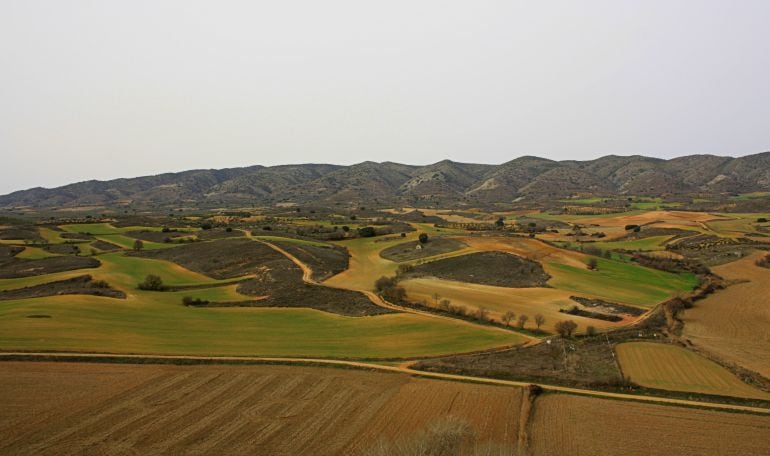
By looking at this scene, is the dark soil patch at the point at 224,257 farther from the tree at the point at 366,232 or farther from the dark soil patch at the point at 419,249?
the tree at the point at 366,232

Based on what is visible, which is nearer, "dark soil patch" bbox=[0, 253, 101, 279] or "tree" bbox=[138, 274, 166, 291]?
"tree" bbox=[138, 274, 166, 291]

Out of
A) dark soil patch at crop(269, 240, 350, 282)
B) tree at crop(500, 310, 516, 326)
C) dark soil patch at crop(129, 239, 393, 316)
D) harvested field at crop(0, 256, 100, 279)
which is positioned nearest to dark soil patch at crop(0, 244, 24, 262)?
A: harvested field at crop(0, 256, 100, 279)

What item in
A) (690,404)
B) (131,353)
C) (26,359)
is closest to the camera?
(690,404)

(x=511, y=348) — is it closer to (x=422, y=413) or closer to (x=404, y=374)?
(x=404, y=374)

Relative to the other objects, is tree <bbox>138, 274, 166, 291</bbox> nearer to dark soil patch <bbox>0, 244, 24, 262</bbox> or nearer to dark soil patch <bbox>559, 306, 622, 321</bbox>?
dark soil patch <bbox>0, 244, 24, 262</bbox>

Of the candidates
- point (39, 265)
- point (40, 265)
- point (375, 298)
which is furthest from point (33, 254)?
point (375, 298)

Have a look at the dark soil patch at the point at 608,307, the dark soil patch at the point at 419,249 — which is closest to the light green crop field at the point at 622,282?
the dark soil patch at the point at 608,307

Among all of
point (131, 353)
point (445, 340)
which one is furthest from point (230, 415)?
point (445, 340)
